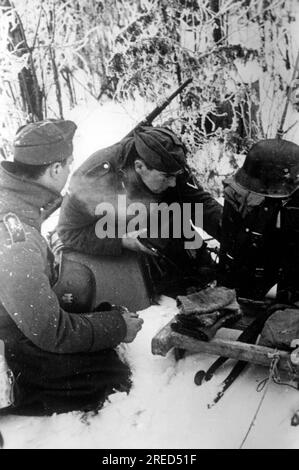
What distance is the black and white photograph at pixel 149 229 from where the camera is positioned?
3.91 feet

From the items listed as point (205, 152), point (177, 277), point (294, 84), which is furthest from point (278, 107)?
point (177, 277)

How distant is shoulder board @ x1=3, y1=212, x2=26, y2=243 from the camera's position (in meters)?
1.11

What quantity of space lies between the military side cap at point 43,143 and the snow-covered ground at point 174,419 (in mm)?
686

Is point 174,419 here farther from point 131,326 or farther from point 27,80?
point 27,80

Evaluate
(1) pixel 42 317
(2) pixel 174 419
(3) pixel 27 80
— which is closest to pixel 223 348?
(2) pixel 174 419

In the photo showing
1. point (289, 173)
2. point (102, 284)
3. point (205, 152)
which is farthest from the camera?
point (205, 152)

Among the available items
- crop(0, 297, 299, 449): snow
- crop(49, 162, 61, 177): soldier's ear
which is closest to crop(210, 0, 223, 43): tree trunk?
crop(49, 162, 61, 177): soldier's ear

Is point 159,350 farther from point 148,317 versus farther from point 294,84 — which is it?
point 294,84

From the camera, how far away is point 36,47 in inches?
Answer: 82.4

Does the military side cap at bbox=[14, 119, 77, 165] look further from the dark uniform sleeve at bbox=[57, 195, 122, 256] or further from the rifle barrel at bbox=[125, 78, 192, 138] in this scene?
the rifle barrel at bbox=[125, 78, 192, 138]

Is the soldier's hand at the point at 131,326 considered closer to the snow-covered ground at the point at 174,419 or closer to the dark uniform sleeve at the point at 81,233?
the snow-covered ground at the point at 174,419

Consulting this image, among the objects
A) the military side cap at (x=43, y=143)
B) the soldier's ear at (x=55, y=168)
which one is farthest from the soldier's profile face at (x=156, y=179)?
the soldier's ear at (x=55, y=168)

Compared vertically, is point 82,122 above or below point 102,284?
above

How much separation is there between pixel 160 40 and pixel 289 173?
0.92 m
